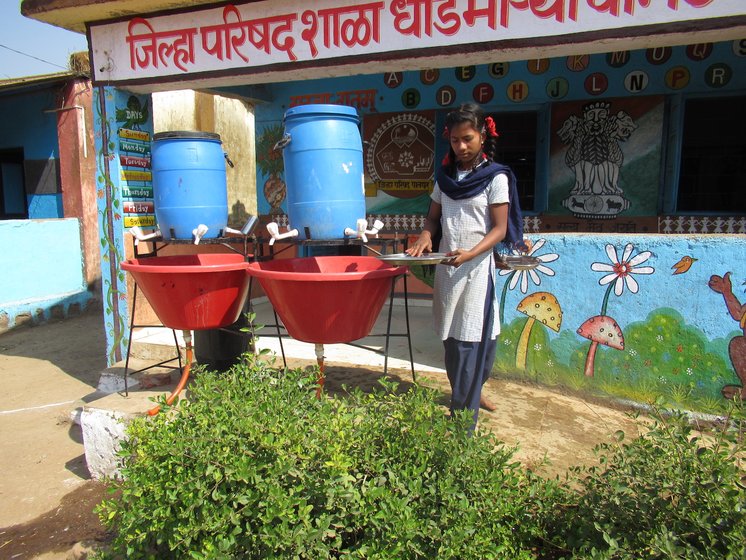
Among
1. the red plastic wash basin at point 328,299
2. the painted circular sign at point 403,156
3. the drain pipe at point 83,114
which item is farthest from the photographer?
the drain pipe at point 83,114

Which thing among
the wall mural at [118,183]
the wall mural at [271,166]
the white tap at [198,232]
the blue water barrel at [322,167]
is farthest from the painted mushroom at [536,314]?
the wall mural at [271,166]

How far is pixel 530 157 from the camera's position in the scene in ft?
17.8

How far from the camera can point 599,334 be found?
3188 mm

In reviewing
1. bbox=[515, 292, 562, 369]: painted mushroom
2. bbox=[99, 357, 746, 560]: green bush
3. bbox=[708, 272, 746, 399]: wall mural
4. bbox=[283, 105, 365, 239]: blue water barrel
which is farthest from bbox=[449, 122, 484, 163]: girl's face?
bbox=[708, 272, 746, 399]: wall mural

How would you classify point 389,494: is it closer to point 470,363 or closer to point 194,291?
point 470,363

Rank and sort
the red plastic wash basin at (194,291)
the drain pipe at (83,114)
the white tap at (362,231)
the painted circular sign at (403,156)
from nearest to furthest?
the red plastic wash basin at (194,291) → the white tap at (362,231) → the painted circular sign at (403,156) → the drain pipe at (83,114)

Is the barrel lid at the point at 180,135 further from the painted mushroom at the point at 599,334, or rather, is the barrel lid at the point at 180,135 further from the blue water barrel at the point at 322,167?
the painted mushroom at the point at 599,334

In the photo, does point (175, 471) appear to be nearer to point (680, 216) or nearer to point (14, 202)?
point (680, 216)

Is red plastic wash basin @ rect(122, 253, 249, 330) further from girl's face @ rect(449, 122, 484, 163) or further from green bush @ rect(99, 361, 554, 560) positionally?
girl's face @ rect(449, 122, 484, 163)

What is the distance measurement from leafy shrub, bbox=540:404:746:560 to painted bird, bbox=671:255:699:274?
1.47 m

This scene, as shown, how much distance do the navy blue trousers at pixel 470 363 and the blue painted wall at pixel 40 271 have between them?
6200 millimetres

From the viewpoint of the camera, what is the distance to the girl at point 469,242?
2328 millimetres

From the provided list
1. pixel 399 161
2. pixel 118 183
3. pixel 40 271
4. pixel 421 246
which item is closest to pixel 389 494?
pixel 421 246

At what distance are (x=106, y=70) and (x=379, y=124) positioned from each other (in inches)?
114
